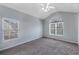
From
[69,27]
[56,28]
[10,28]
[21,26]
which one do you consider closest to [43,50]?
[10,28]

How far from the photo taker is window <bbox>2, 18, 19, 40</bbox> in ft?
13.0

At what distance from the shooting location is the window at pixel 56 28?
696cm

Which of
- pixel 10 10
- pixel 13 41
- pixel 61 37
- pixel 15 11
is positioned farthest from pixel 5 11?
pixel 61 37

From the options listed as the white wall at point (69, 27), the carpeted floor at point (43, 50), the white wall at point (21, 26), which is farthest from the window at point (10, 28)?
the white wall at point (69, 27)

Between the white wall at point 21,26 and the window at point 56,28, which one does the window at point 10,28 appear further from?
the window at point 56,28

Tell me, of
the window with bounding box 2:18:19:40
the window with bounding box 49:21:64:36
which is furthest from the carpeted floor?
the window with bounding box 49:21:64:36

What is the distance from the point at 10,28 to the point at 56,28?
4.68m

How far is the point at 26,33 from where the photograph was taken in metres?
5.81

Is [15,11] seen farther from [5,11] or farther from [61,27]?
[61,27]

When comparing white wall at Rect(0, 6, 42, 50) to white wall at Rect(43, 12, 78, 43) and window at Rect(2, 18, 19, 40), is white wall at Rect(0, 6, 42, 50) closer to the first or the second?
window at Rect(2, 18, 19, 40)

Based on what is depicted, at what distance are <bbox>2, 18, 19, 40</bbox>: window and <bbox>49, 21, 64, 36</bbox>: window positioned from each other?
4032mm

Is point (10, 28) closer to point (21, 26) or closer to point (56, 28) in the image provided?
point (21, 26)

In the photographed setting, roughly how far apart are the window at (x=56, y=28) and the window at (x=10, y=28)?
4032 mm

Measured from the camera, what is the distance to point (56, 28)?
755 cm
